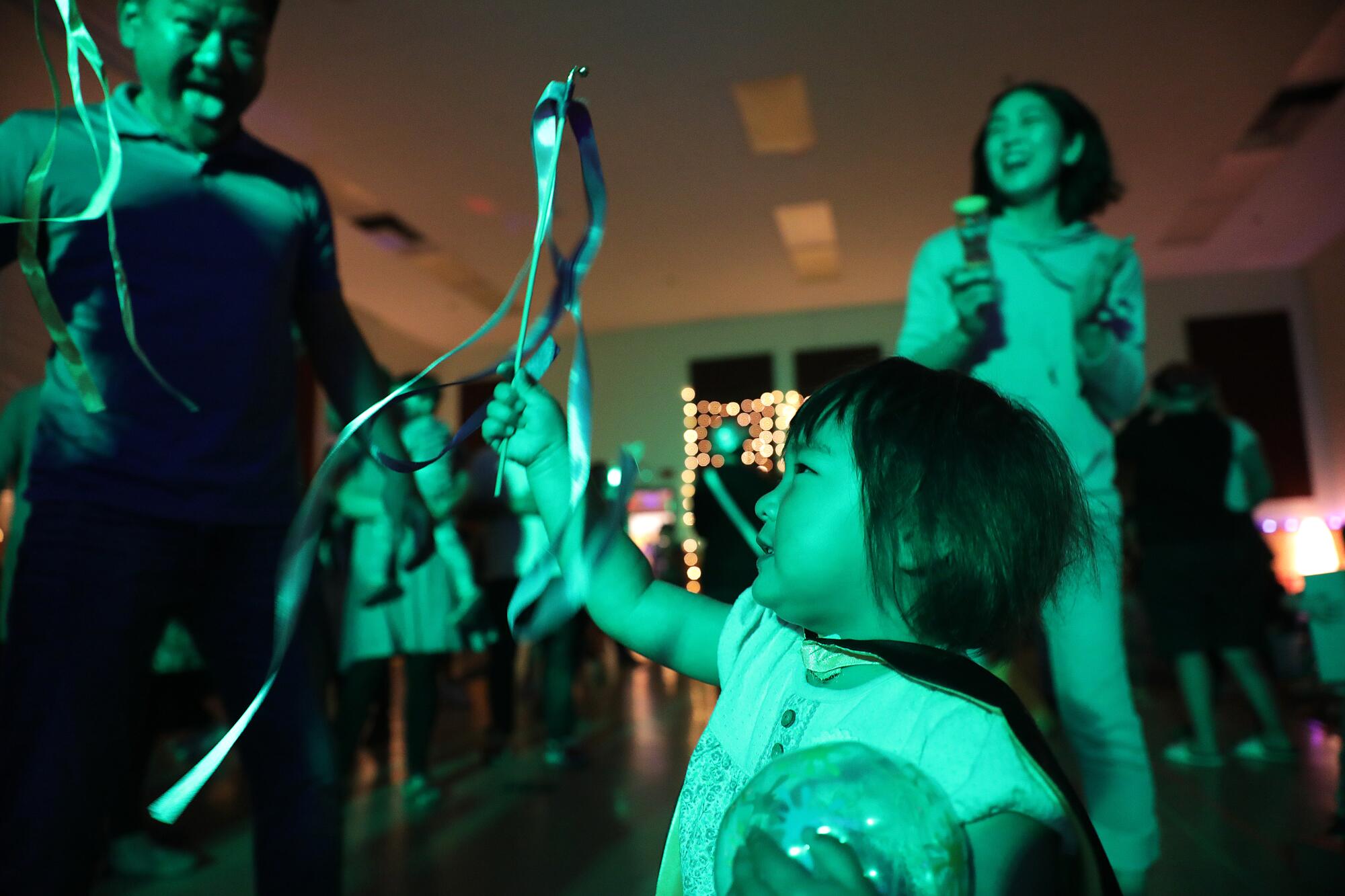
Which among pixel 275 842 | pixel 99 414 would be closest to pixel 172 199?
pixel 99 414

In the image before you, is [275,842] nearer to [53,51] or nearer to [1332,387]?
[53,51]

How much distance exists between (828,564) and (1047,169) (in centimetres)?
103

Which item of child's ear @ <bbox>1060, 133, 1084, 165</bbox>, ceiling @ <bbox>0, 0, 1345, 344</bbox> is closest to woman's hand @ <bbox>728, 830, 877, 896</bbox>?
child's ear @ <bbox>1060, 133, 1084, 165</bbox>

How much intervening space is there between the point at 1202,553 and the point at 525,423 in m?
3.15

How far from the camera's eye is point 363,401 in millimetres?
1216

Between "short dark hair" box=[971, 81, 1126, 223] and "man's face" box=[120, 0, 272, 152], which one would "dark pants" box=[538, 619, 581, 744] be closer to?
"short dark hair" box=[971, 81, 1126, 223]

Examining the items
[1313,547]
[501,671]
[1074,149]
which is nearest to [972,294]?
[1074,149]

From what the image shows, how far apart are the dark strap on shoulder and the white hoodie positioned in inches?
29.5

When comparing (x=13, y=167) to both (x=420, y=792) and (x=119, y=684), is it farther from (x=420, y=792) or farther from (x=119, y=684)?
(x=420, y=792)

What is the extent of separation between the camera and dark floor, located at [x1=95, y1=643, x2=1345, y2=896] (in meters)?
1.85

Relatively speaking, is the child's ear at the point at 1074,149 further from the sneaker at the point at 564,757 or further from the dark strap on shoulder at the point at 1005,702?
the sneaker at the point at 564,757

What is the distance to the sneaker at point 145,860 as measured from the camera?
6.50 ft

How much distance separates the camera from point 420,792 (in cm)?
262

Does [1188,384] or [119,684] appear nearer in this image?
[119,684]
